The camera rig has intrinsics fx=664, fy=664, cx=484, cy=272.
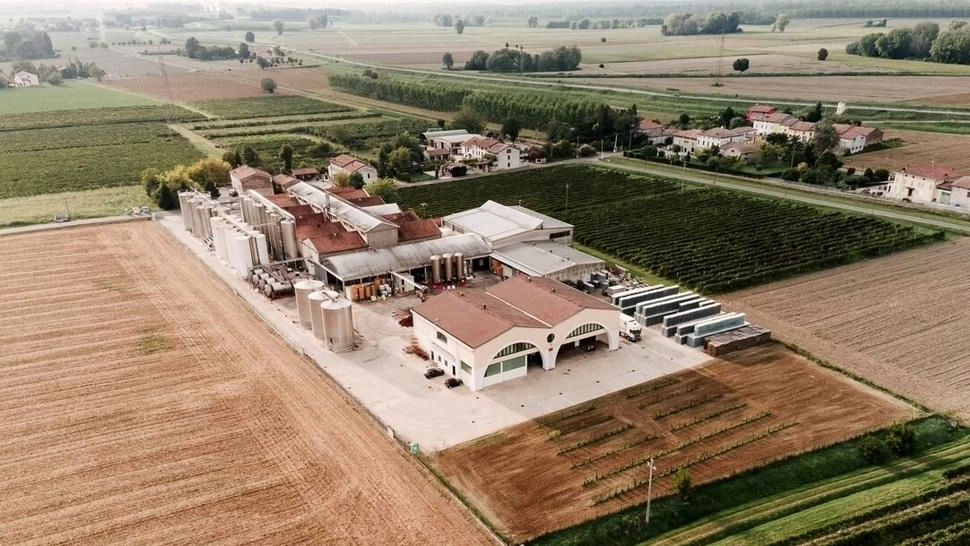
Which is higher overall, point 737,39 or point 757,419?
point 737,39

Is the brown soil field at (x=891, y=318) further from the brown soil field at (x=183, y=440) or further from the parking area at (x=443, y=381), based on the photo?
the brown soil field at (x=183, y=440)

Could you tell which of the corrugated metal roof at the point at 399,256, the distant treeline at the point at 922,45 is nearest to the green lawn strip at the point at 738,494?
the corrugated metal roof at the point at 399,256

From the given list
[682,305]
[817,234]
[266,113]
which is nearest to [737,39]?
[266,113]

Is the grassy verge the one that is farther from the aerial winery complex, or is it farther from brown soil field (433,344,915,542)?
brown soil field (433,344,915,542)

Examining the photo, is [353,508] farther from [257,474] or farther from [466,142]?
[466,142]

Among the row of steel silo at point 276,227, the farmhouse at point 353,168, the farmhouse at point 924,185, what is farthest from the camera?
the farmhouse at point 353,168

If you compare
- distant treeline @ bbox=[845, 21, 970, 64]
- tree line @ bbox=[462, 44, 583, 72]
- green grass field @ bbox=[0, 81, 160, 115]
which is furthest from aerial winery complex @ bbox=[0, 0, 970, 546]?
tree line @ bbox=[462, 44, 583, 72]

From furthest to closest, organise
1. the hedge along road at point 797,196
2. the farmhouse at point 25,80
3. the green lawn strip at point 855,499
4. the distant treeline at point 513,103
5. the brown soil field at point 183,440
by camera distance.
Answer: the farmhouse at point 25,80 → the distant treeline at point 513,103 → the hedge along road at point 797,196 → the brown soil field at point 183,440 → the green lawn strip at point 855,499
